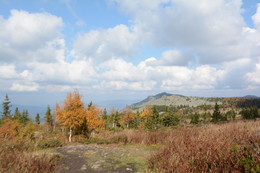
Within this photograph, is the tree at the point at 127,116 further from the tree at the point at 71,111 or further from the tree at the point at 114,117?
the tree at the point at 71,111

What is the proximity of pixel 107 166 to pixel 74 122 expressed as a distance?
2344 centimetres

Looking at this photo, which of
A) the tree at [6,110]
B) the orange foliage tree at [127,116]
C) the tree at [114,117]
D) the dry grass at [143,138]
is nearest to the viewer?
the dry grass at [143,138]

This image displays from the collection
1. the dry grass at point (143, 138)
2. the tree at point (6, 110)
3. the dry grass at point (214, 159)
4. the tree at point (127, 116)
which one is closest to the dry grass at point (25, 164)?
the dry grass at point (214, 159)

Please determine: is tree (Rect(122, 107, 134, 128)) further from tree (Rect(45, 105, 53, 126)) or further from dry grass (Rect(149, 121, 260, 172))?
dry grass (Rect(149, 121, 260, 172))

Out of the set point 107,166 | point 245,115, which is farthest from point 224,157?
point 245,115

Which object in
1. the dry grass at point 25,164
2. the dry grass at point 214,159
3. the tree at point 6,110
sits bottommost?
the tree at point 6,110

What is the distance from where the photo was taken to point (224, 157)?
382 cm

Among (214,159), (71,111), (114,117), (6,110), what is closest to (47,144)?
(214,159)

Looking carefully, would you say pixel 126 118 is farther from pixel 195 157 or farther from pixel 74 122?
pixel 195 157

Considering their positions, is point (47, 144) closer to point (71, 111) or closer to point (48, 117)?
point (71, 111)

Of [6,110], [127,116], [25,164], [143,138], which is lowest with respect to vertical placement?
[127,116]

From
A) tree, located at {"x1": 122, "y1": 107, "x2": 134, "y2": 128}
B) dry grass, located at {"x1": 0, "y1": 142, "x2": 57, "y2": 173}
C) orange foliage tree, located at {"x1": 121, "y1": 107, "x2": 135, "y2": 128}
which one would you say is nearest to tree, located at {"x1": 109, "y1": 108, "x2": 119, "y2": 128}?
orange foliage tree, located at {"x1": 121, "y1": 107, "x2": 135, "y2": 128}

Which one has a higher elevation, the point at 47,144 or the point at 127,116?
the point at 47,144

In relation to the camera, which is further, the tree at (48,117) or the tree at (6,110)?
the tree at (48,117)
